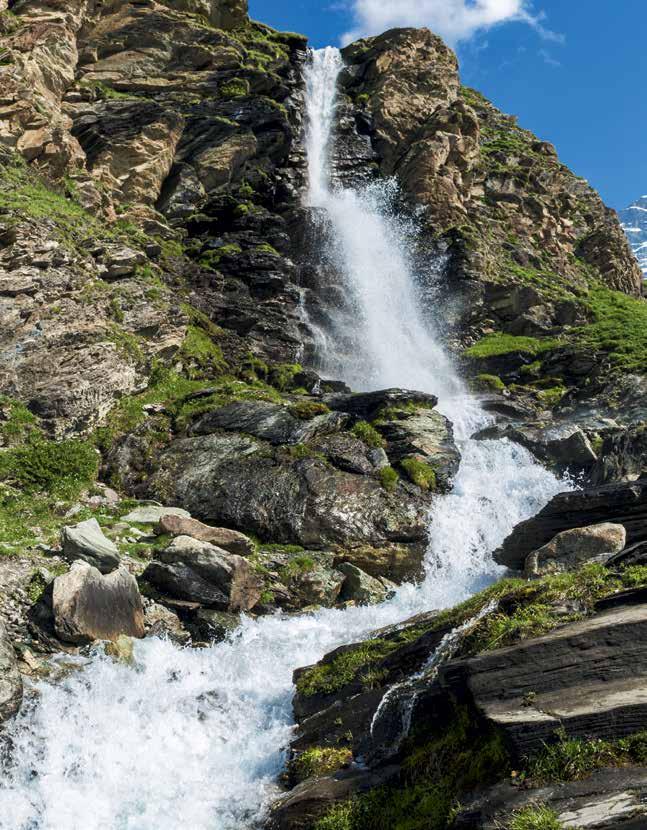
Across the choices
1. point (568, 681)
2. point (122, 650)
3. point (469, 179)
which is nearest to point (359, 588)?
point (122, 650)

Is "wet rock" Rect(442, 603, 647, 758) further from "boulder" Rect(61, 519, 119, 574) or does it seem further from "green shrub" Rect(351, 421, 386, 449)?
"green shrub" Rect(351, 421, 386, 449)

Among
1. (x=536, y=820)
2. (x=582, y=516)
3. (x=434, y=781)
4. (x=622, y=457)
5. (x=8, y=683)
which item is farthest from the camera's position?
(x=622, y=457)

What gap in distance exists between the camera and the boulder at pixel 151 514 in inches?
758

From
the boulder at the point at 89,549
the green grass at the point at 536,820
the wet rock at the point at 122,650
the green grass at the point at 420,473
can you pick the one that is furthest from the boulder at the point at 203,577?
the green grass at the point at 536,820

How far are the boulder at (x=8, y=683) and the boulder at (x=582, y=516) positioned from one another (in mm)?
12006

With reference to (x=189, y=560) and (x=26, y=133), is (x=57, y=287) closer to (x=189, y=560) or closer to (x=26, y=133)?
(x=26, y=133)

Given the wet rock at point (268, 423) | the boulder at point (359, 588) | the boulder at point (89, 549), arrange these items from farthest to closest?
1. the wet rock at point (268, 423)
2. the boulder at point (359, 588)
3. the boulder at point (89, 549)

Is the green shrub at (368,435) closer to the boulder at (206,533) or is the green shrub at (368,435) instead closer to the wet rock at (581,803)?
the boulder at (206,533)

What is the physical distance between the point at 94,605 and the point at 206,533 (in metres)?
5.20

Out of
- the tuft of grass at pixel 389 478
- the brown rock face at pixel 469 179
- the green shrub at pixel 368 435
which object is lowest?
the tuft of grass at pixel 389 478

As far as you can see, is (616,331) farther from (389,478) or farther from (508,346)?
(389,478)

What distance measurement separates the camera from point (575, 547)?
15.8m

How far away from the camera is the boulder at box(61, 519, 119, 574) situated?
14656 mm

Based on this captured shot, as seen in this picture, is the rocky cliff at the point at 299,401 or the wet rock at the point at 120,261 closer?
the rocky cliff at the point at 299,401
